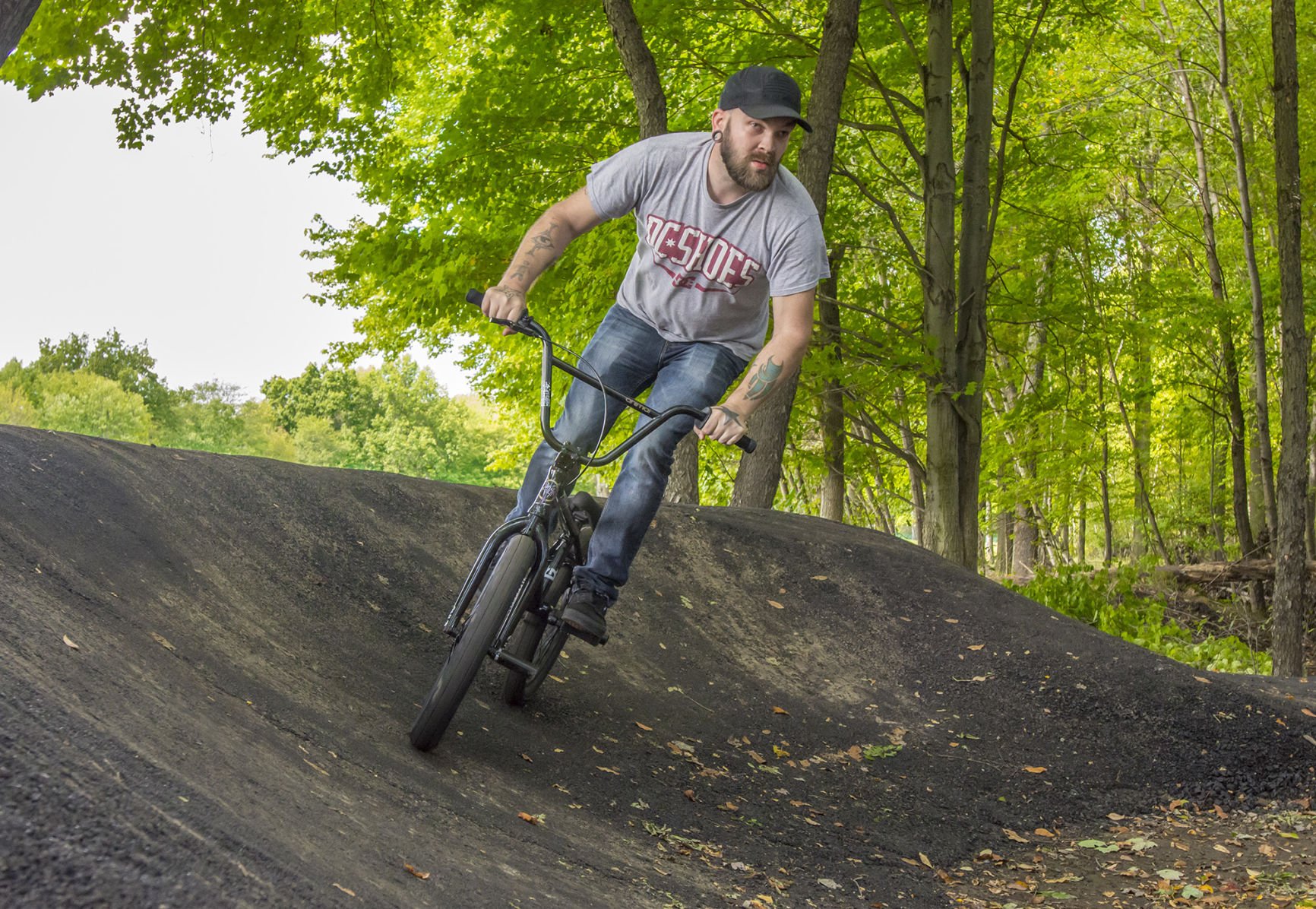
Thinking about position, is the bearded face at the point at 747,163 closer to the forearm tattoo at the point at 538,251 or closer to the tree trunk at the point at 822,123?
the forearm tattoo at the point at 538,251

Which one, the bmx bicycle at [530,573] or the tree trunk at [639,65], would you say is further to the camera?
the tree trunk at [639,65]

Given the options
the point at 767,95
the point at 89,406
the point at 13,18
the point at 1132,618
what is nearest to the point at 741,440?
the point at 767,95

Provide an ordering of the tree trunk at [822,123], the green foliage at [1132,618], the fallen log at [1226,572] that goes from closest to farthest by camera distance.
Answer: the tree trunk at [822,123]
the green foliage at [1132,618]
the fallen log at [1226,572]

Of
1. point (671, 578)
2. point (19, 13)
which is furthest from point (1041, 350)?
point (19, 13)

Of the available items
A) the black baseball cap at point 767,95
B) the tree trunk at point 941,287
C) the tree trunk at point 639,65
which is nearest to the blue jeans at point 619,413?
A: the black baseball cap at point 767,95

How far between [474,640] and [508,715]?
120cm

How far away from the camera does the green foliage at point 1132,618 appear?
13164mm

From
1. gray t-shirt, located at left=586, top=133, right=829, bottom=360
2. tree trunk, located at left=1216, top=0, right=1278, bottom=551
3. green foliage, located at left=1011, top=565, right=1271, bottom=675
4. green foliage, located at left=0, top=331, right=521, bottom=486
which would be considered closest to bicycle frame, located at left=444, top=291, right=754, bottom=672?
gray t-shirt, located at left=586, top=133, right=829, bottom=360

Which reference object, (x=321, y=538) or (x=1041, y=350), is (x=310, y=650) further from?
(x=1041, y=350)

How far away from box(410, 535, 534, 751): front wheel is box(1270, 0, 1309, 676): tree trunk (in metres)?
8.30

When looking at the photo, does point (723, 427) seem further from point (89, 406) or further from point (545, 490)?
point (89, 406)

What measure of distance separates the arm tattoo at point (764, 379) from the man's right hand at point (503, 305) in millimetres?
877

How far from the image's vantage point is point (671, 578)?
796 centimetres

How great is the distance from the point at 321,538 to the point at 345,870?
4290 mm
